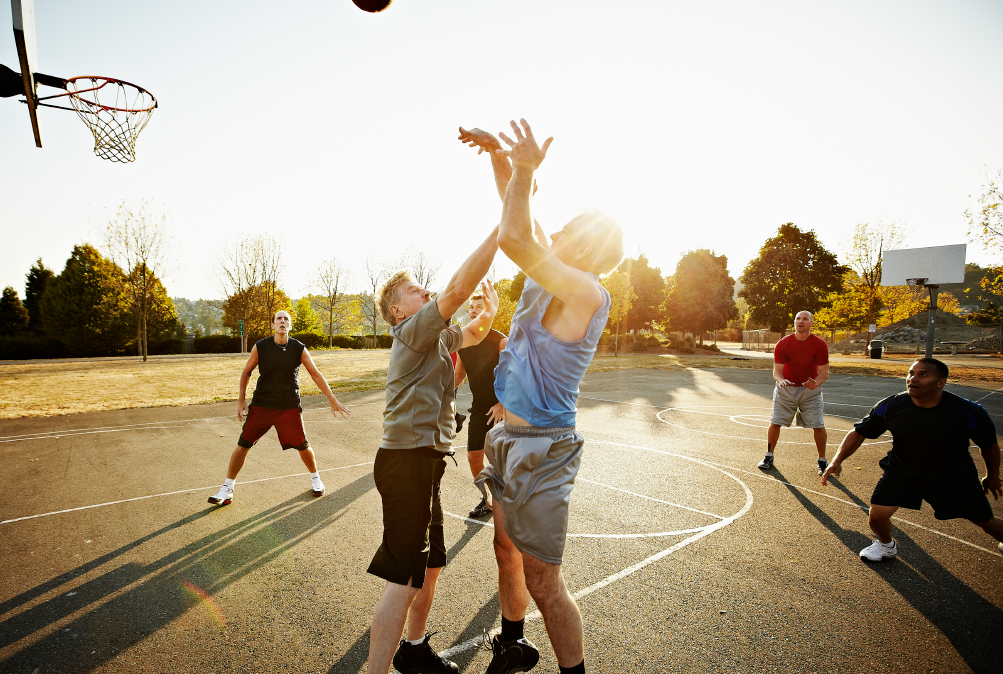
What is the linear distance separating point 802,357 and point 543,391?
658cm

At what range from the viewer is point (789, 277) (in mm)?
38500

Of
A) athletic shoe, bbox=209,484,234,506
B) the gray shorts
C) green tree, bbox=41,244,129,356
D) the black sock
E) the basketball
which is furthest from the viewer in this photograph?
green tree, bbox=41,244,129,356

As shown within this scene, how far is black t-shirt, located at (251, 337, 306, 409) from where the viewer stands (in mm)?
5527

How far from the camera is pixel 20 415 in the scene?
11625mm

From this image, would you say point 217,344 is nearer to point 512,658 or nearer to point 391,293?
point 391,293

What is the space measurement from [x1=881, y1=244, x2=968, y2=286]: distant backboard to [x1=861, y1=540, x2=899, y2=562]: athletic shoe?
1998 centimetres

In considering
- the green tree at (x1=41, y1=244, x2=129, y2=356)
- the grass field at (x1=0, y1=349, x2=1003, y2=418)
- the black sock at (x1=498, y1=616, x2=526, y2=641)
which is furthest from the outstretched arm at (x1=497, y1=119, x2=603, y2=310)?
the green tree at (x1=41, y1=244, x2=129, y2=356)

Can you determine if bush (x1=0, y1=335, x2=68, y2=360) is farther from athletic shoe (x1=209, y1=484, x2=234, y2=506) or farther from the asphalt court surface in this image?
athletic shoe (x1=209, y1=484, x2=234, y2=506)

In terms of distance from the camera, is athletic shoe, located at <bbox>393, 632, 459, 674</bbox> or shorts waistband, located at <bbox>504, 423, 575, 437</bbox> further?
athletic shoe, located at <bbox>393, 632, 459, 674</bbox>

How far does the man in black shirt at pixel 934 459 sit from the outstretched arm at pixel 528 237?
140 inches

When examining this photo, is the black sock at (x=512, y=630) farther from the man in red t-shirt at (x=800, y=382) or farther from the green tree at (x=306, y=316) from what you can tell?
the green tree at (x=306, y=316)

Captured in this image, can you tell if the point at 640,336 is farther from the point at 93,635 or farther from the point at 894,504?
the point at 93,635

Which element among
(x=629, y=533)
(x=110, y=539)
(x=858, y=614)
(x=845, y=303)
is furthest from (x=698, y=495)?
(x=845, y=303)

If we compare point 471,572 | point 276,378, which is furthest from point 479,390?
point 276,378
